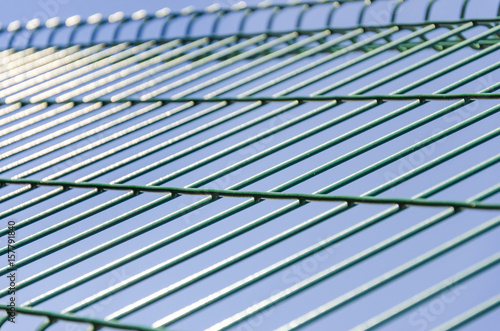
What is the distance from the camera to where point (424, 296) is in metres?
3.23

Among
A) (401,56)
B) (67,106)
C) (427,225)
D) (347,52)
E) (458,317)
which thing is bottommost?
(458,317)

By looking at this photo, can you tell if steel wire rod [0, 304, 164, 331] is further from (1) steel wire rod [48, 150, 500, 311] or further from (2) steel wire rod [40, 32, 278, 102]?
(2) steel wire rod [40, 32, 278, 102]

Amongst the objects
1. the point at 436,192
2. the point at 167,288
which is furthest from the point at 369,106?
the point at 167,288

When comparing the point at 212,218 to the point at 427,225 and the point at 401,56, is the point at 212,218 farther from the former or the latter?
the point at 401,56

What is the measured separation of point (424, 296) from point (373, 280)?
31 centimetres

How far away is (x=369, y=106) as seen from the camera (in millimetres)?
5223

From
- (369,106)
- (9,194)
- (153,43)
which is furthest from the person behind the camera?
(153,43)

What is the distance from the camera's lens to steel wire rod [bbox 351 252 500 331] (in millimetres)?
3184

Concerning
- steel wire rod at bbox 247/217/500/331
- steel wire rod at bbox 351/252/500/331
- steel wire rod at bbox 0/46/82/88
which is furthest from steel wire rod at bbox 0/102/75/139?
steel wire rod at bbox 351/252/500/331

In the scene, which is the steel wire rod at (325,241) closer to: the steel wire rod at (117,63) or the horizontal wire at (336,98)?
the horizontal wire at (336,98)

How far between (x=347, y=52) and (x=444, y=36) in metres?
0.88

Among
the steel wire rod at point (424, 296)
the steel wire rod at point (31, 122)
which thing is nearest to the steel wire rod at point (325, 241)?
the steel wire rod at point (424, 296)

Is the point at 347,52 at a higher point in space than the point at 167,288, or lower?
higher

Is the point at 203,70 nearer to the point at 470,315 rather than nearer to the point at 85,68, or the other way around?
the point at 85,68
